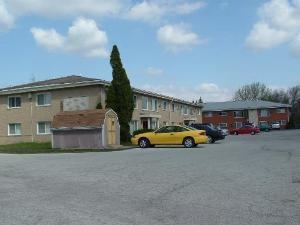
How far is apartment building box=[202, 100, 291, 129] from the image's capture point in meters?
93.2

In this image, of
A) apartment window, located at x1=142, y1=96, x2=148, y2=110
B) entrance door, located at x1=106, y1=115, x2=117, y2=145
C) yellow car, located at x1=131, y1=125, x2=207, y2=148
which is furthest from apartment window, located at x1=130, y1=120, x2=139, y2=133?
yellow car, located at x1=131, y1=125, x2=207, y2=148

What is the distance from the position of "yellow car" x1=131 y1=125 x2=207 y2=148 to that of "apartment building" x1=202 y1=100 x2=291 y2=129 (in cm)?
6441

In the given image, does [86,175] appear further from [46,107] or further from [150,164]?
[46,107]

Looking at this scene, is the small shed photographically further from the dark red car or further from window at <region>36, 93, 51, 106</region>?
the dark red car

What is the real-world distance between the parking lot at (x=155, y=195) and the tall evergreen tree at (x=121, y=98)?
21837mm

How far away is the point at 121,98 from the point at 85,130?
21.7ft

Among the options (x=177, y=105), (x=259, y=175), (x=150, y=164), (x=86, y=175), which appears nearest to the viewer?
(x=259, y=175)

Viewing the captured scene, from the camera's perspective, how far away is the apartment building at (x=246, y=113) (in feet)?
306

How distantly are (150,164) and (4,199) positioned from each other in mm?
7854

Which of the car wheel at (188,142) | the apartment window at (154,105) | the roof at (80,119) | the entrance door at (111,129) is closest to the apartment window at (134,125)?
the apartment window at (154,105)

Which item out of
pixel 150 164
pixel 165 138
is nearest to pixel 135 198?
pixel 150 164

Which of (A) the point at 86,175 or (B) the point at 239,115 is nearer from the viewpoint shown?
(A) the point at 86,175

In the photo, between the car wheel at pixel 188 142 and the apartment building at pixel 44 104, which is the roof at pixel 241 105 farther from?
the car wheel at pixel 188 142

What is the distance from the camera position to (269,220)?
295 inches
